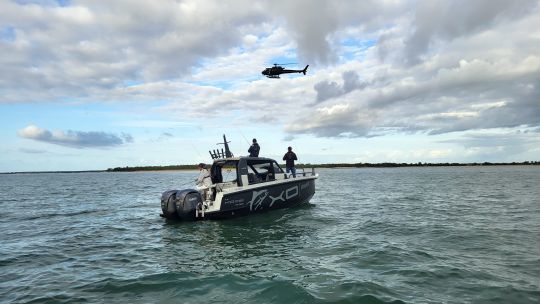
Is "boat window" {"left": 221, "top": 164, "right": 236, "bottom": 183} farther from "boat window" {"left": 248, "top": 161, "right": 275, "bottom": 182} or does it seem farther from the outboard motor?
the outboard motor

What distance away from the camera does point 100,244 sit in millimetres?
11086

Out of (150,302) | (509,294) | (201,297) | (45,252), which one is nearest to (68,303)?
(150,302)

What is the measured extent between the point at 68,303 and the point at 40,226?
10.2 meters

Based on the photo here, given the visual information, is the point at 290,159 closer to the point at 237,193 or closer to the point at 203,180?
the point at 203,180

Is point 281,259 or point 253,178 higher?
point 253,178

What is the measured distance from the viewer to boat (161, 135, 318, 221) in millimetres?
13977

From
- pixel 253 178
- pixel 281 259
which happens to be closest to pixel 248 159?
pixel 253 178

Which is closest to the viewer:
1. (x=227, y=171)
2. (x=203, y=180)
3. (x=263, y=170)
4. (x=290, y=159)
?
(x=203, y=180)

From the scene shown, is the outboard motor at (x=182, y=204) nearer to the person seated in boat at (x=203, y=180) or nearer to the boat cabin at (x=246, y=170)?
the person seated in boat at (x=203, y=180)

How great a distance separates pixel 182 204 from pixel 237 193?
6.92 ft

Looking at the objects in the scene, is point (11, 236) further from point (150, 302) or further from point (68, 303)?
point (150, 302)

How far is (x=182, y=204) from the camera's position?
13.8 metres

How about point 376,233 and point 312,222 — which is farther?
point 312,222

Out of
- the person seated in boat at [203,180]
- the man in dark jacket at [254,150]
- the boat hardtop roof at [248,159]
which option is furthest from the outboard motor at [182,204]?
the man in dark jacket at [254,150]
